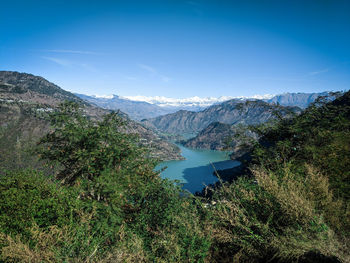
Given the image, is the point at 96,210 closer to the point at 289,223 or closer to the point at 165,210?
the point at 165,210

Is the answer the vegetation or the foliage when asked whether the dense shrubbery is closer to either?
the vegetation

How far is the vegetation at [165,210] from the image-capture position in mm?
4500

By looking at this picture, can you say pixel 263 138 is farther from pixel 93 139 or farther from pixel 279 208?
pixel 93 139

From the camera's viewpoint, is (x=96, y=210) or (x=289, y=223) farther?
(x=96, y=210)

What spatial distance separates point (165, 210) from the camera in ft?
23.2

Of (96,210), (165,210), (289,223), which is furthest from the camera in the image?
(96,210)

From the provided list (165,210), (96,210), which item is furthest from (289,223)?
(96,210)

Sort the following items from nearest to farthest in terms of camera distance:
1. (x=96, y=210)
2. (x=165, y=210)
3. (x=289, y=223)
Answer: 1. (x=289, y=223)
2. (x=165, y=210)
3. (x=96, y=210)

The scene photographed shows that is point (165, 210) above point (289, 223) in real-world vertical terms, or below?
below

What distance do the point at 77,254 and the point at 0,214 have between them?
15.5 ft

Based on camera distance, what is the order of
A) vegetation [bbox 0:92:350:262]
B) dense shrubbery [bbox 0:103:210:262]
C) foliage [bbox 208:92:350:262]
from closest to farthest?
foliage [bbox 208:92:350:262] < vegetation [bbox 0:92:350:262] < dense shrubbery [bbox 0:103:210:262]

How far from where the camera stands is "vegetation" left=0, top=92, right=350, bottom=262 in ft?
14.8

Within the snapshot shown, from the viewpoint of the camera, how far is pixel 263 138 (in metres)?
14.8

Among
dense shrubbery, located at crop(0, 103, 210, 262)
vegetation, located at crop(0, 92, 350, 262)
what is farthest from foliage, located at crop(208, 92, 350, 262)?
dense shrubbery, located at crop(0, 103, 210, 262)
